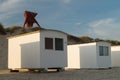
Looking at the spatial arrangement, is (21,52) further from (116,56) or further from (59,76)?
(116,56)

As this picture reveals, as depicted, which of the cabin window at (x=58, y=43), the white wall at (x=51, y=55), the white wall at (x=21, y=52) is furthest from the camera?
the cabin window at (x=58, y=43)

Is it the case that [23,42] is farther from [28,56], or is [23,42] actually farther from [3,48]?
[3,48]

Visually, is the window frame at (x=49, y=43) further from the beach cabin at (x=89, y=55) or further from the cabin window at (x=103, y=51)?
the cabin window at (x=103, y=51)

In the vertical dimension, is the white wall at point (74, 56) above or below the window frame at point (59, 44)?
below

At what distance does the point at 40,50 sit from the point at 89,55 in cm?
769

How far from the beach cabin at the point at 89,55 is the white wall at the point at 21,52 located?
657 cm

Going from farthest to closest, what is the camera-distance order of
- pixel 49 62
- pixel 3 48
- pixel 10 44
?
pixel 3 48 → pixel 10 44 → pixel 49 62

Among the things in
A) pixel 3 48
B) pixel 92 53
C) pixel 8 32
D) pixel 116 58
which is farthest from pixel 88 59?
pixel 8 32

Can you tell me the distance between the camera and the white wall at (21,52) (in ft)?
63.6

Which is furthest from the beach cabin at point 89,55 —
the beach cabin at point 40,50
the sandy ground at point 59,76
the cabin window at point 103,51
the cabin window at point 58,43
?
the sandy ground at point 59,76

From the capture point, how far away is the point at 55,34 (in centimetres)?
1997

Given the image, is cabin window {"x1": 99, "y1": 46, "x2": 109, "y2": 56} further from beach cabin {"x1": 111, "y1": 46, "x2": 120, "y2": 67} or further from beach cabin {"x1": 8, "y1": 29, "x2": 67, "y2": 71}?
beach cabin {"x1": 8, "y1": 29, "x2": 67, "y2": 71}

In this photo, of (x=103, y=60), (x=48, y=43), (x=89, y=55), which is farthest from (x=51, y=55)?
(x=103, y=60)

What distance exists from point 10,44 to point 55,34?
14.2 feet
